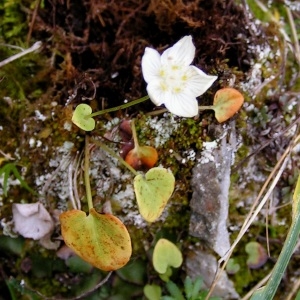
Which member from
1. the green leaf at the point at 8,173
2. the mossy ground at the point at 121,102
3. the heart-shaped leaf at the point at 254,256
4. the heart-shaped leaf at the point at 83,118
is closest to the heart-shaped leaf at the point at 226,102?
the mossy ground at the point at 121,102

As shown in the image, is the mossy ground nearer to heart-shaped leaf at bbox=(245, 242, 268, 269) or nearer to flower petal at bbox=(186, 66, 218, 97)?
heart-shaped leaf at bbox=(245, 242, 268, 269)

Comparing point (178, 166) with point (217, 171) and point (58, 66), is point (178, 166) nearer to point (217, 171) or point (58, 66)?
point (217, 171)

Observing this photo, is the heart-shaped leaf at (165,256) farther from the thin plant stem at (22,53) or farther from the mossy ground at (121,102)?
the thin plant stem at (22,53)

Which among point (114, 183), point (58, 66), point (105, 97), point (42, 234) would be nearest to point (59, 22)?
point (58, 66)

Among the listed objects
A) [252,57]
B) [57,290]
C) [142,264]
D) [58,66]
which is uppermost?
[252,57]

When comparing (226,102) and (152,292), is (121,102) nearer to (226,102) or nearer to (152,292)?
(226,102)
